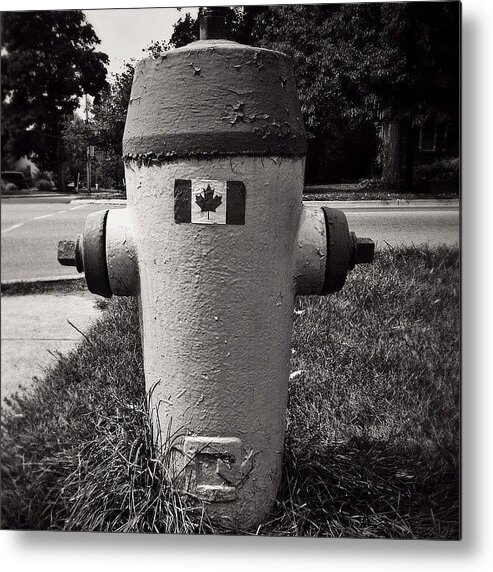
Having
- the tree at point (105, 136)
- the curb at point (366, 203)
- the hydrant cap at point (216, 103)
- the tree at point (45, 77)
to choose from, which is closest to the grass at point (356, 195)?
the curb at point (366, 203)

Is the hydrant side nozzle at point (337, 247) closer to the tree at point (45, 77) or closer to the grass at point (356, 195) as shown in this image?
the grass at point (356, 195)

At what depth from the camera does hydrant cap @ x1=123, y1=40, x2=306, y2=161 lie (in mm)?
1595

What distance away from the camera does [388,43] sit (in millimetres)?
1947

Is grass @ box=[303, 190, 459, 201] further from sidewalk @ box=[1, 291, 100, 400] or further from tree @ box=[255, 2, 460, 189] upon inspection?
sidewalk @ box=[1, 291, 100, 400]

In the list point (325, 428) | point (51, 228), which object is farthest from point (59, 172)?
point (325, 428)

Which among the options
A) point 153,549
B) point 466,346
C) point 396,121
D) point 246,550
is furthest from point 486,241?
point 153,549

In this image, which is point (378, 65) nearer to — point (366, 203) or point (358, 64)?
point (358, 64)

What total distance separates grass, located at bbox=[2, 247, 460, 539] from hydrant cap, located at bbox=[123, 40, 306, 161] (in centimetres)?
64

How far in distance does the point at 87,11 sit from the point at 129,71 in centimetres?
20

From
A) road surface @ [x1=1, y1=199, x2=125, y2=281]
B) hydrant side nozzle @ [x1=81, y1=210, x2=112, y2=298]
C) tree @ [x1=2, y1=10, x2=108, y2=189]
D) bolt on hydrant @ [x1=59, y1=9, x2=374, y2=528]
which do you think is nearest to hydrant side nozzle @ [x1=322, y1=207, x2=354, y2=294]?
bolt on hydrant @ [x1=59, y1=9, x2=374, y2=528]

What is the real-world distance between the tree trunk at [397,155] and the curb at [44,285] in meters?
0.94

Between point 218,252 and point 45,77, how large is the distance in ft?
2.70

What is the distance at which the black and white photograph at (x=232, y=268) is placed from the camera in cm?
165

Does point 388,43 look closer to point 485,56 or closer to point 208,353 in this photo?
point 485,56
